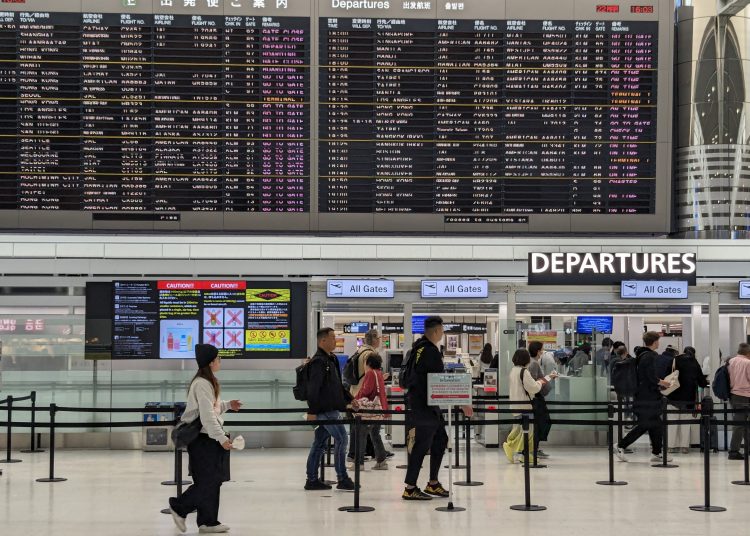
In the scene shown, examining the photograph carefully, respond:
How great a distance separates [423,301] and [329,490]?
5.45 meters

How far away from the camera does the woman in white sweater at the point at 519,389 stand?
45.5 ft

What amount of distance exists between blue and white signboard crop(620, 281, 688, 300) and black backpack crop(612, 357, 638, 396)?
1.20 metres

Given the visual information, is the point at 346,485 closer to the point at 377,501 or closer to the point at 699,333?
the point at 377,501

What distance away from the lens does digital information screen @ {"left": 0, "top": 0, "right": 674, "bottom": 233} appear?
50.7ft

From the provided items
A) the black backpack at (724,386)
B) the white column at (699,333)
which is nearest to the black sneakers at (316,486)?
the black backpack at (724,386)

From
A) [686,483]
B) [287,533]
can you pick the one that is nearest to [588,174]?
[686,483]

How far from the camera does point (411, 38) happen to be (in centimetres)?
1575

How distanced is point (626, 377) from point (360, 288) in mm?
3774

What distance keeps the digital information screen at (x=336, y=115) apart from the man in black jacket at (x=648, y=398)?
6.88ft

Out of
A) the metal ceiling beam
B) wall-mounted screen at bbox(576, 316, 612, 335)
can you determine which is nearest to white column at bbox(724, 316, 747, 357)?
wall-mounted screen at bbox(576, 316, 612, 335)

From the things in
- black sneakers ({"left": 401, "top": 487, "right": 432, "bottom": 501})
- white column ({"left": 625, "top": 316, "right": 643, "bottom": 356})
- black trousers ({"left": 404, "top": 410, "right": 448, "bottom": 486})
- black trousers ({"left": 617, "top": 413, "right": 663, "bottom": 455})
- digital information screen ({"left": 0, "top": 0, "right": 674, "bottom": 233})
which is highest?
digital information screen ({"left": 0, "top": 0, "right": 674, "bottom": 233})

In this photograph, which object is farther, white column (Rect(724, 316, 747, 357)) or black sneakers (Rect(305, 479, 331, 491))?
white column (Rect(724, 316, 747, 357))

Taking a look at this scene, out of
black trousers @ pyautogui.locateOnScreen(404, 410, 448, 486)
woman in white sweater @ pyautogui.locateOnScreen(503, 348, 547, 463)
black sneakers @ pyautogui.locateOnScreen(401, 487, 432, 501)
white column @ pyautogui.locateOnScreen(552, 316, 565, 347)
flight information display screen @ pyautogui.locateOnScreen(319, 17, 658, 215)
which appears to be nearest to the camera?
black trousers @ pyautogui.locateOnScreen(404, 410, 448, 486)

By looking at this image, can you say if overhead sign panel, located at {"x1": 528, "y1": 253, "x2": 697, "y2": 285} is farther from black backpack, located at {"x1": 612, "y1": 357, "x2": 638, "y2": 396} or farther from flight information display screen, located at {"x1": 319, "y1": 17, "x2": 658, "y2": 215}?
black backpack, located at {"x1": 612, "y1": 357, "x2": 638, "y2": 396}
